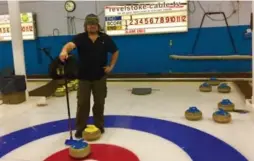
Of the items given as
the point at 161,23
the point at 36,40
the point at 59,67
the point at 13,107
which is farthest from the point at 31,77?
the point at 59,67

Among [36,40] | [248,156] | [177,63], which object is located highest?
[36,40]

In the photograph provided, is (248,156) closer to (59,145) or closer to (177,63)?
(59,145)

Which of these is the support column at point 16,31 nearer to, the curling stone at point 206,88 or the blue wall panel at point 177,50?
the blue wall panel at point 177,50

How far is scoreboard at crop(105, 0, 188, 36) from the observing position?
26.8 ft

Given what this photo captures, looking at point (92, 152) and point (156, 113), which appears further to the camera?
point (156, 113)

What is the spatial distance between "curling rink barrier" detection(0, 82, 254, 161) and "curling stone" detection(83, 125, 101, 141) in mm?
82

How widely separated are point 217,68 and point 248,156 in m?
5.35

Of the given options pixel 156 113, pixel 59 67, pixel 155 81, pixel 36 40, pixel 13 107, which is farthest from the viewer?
pixel 36 40

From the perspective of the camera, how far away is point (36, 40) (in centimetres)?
959

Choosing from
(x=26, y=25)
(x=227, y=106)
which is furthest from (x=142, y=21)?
(x=227, y=106)

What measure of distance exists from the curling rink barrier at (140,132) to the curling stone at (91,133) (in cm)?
8

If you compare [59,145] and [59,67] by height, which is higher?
[59,67]

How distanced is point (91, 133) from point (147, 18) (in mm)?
5246

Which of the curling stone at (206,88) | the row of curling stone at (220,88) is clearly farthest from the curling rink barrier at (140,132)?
the curling stone at (206,88)
